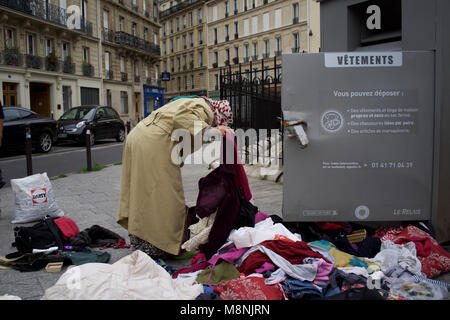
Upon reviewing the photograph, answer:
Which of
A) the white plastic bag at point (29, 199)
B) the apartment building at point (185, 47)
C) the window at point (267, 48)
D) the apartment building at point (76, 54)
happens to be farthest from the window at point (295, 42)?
the white plastic bag at point (29, 199)

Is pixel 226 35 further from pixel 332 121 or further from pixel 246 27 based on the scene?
pixel 332 121

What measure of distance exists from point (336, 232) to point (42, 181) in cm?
371

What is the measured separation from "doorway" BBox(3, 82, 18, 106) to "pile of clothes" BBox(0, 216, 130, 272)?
23.1 m

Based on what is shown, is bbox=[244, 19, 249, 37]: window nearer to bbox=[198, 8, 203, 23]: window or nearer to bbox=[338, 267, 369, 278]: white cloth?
bbox=[198, 8, 203, 23]: window

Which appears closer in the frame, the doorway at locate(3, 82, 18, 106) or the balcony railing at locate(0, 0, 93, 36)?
the doorway at locate(3, 82, 18, 106)

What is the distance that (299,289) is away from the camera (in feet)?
9.71

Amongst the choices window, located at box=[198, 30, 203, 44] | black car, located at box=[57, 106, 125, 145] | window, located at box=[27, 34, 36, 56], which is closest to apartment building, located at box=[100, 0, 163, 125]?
window, located at box=[27, 34, 36, 56]

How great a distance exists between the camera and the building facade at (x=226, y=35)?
45.1m

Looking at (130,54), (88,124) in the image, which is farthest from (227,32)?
(88,124)

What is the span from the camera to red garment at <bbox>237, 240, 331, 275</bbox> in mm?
3266

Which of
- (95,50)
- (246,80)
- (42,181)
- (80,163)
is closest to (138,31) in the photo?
(95,50)

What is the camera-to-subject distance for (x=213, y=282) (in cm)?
314

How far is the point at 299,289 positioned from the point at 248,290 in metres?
0.42

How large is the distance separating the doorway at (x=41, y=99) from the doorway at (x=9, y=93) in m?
2.80
